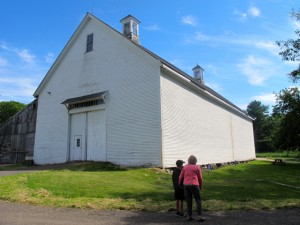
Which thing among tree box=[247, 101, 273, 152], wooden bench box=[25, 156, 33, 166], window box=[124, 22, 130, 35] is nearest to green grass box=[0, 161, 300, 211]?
wooden bench box=[25, 156, 33, 166]

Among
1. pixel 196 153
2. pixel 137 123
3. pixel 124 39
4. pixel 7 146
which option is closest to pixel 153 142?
pixel 137 123

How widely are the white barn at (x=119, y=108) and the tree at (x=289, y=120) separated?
951 centimetres

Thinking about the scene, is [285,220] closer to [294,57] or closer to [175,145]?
[175,145]

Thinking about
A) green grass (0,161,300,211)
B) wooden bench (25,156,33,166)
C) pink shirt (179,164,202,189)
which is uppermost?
wooden bench (25,156,33,166)

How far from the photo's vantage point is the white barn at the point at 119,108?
18.3 metres

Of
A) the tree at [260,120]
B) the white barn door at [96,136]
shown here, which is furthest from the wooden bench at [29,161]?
the tree at [260,120]

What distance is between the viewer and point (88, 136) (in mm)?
21188

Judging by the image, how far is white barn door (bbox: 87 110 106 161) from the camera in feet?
66.0

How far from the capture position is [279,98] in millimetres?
34438

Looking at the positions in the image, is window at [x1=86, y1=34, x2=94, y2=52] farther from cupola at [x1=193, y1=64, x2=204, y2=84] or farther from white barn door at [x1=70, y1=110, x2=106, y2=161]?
cupola at [x1=193, y1=64, x2=204, y2=84]

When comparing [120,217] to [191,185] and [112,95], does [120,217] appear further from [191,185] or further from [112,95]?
[112,95]

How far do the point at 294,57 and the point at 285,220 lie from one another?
1386 centimetres

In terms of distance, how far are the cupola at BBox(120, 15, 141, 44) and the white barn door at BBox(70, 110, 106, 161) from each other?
733 centimetres

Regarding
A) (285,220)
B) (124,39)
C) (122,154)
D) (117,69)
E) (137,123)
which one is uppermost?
(124,39)
